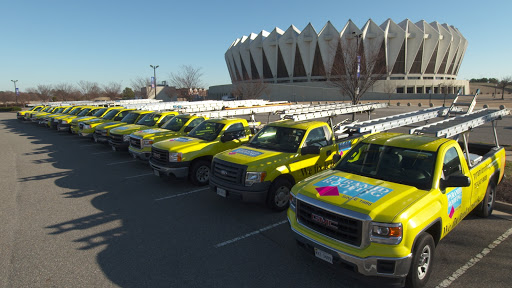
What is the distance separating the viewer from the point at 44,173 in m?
9.45

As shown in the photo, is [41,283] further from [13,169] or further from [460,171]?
[13,169]

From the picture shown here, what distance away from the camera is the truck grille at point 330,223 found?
11.3 ft

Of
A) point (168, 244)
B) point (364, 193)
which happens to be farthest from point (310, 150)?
point (168, 244)

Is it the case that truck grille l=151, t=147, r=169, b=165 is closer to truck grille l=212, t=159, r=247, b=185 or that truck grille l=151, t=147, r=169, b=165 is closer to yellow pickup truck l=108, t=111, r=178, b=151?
truck grille l=212, t=159, r=247, b=185

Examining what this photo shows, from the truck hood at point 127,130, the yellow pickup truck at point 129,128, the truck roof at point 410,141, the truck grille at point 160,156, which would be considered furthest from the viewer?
the truck hood at point 127,130

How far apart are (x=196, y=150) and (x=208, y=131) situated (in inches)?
46.0

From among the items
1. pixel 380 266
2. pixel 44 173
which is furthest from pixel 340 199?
pixel 44 173

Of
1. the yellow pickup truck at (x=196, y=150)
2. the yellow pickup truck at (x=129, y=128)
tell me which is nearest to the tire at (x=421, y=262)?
the yellow pickup truck at (x=196, y=150)

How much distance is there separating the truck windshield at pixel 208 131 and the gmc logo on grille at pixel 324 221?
16.8 ft

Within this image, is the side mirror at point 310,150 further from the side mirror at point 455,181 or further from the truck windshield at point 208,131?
the truck windshield at point 208,131

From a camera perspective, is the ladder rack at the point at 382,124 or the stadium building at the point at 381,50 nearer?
the ladder rack at the point at 382,124

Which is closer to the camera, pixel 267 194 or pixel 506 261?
pixel 506 261

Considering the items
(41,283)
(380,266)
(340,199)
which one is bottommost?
(41,283)

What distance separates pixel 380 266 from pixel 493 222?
3749mm
